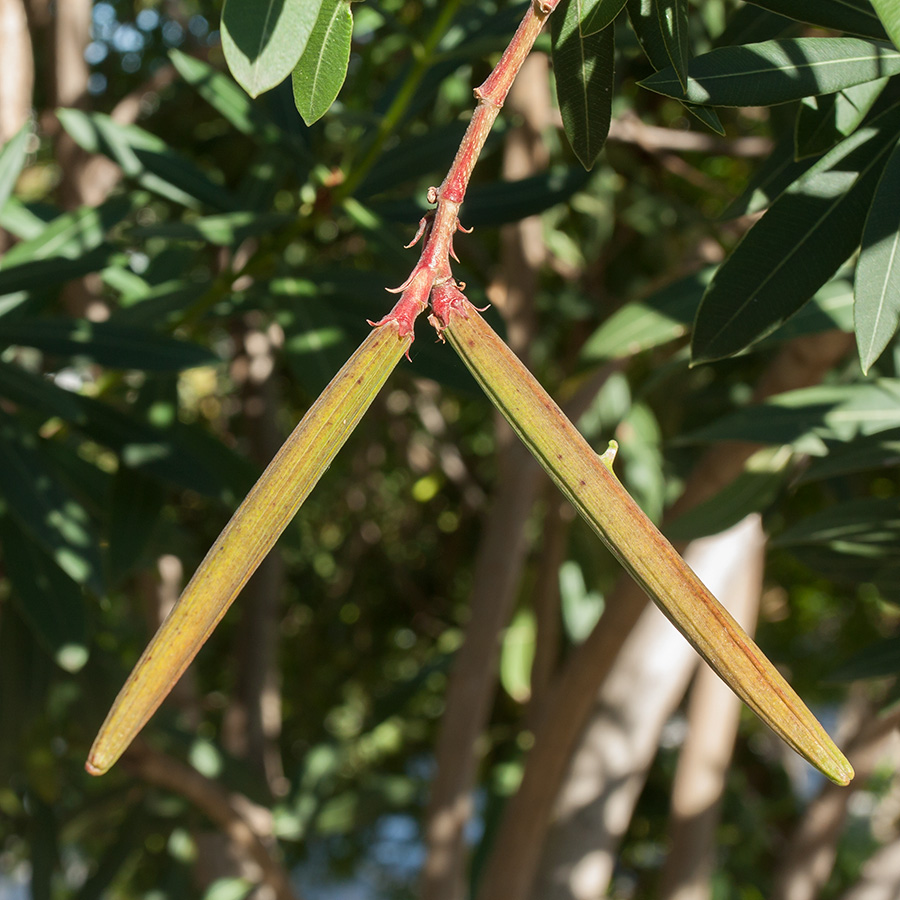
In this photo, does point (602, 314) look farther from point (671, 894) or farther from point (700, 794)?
point (671, 894)

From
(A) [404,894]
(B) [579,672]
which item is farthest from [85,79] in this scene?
(A) [404,894]

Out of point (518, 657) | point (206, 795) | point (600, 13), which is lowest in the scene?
point (518, 657)

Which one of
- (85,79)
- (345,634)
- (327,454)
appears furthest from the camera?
(345,634)

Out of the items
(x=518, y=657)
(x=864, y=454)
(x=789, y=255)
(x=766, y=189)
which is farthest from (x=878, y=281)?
(x=518, y=657)

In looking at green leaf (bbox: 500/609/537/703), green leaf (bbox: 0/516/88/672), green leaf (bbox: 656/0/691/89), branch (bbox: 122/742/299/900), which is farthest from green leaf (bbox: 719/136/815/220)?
green leaf (bbox: 500/609/537/703)

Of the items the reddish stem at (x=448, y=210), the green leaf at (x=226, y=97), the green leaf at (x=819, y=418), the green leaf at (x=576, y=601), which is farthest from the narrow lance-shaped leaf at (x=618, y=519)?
the green leaf at (x=576, y=601)

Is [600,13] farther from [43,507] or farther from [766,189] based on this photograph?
[43,507]
